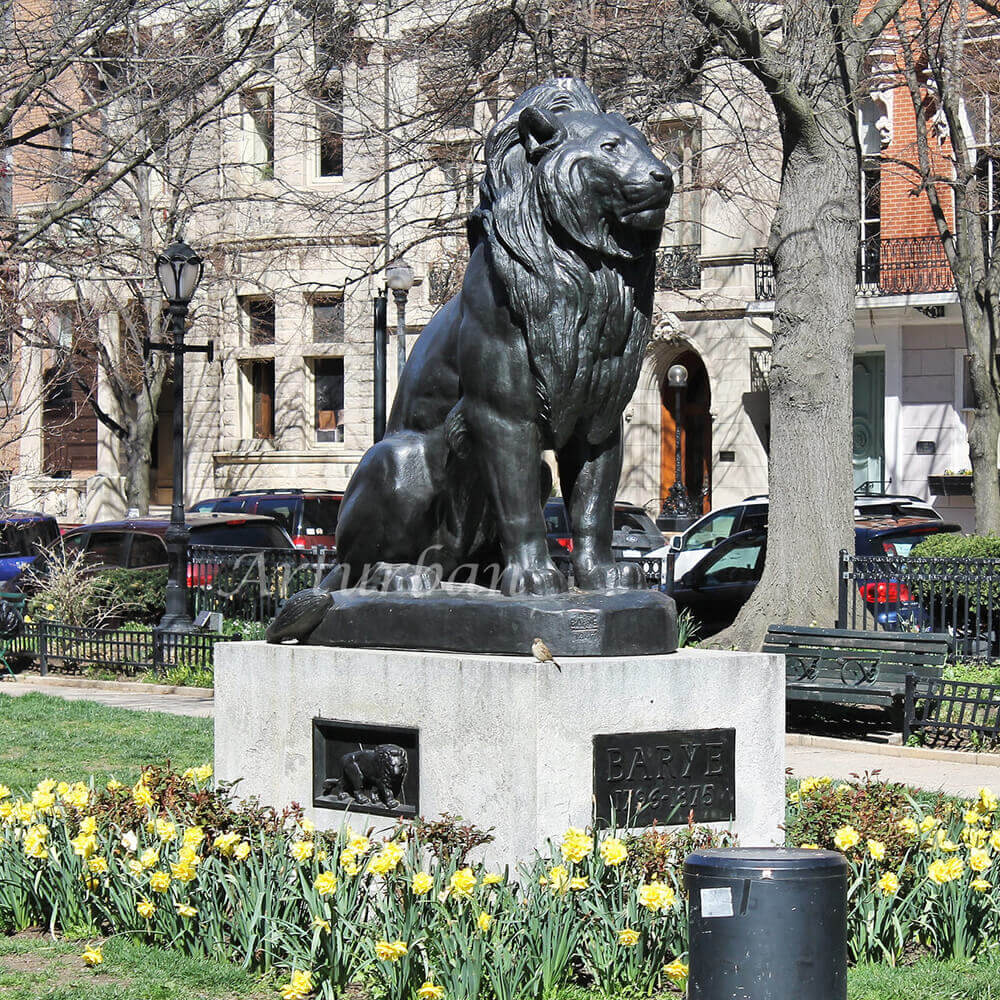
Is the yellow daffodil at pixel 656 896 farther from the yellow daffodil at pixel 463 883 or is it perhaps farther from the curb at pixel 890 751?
the curb at pixel 890 751

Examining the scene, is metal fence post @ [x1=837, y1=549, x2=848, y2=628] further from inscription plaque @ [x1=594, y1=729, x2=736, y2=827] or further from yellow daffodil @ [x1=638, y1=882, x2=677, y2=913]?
yellow daffodil @ [x1=638, y1=882, x2=677, y2=913]

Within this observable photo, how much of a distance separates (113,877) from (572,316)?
2.70 meters

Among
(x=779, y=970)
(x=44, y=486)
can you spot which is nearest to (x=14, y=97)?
(x=779, y=970)

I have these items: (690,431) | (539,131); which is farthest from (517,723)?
(690,431)

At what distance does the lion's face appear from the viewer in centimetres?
590

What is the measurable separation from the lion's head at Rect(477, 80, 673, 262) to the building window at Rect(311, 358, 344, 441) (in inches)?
1318

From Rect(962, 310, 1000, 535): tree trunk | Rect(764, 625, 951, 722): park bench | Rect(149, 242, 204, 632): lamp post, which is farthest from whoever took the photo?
Rect(962, 310, 1000, 535): tree trunk

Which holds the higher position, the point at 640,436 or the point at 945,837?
the point at 640,436

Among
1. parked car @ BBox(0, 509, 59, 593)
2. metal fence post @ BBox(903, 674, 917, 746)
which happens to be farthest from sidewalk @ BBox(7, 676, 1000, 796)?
parked car @ BBox(0, 509, 59, 593)

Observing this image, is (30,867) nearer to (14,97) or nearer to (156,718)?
(156,718)

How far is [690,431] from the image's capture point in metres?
35.9

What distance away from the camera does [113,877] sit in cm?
614

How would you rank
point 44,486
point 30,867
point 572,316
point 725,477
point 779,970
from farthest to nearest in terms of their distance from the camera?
point 44,486
point 725,477
point 30,867
point 572,316
point 779,970

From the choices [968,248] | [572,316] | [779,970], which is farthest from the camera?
[968,248]
